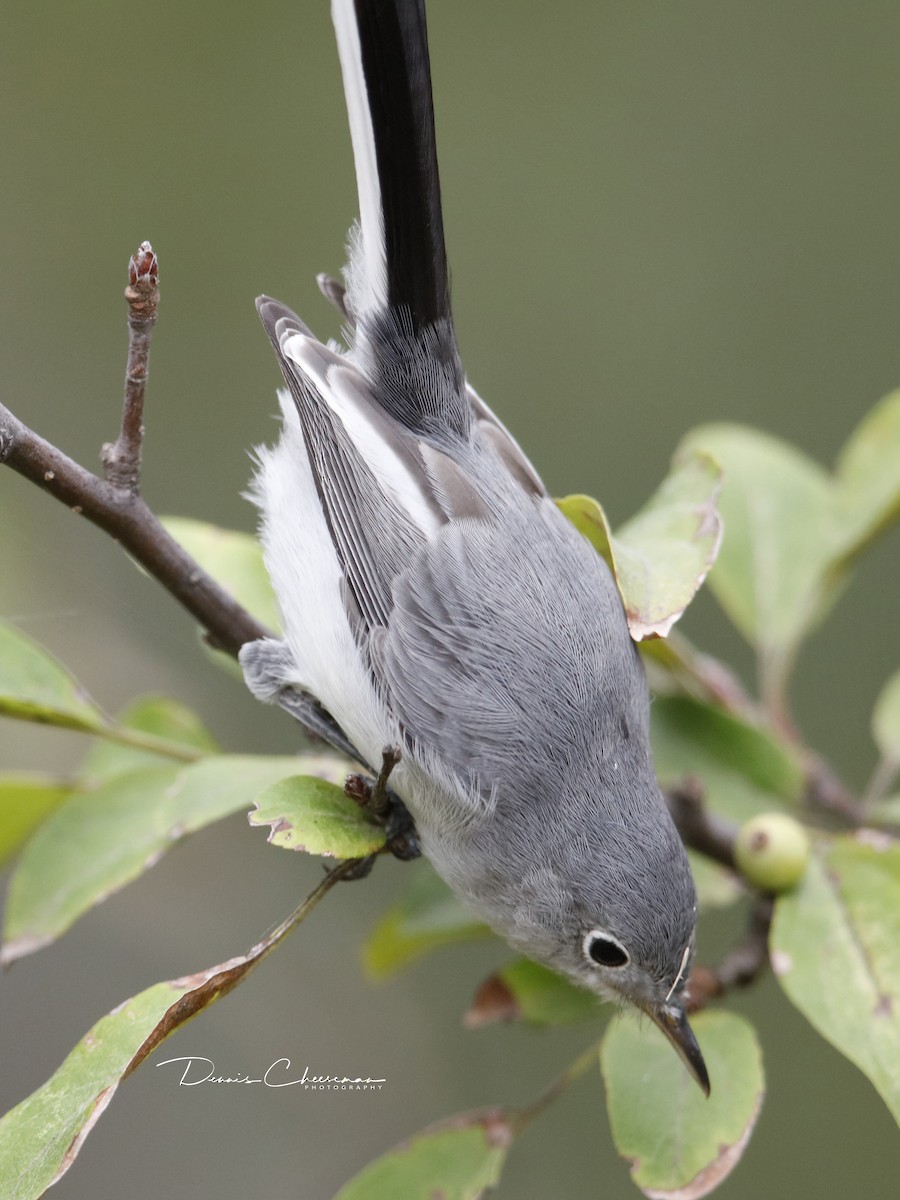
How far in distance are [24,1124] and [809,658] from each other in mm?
3047

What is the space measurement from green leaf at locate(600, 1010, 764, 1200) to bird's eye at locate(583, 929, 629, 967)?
0.07 metres

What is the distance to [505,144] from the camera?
15.2 ft

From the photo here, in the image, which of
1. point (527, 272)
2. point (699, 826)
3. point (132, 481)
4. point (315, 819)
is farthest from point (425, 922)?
point (527, 272)

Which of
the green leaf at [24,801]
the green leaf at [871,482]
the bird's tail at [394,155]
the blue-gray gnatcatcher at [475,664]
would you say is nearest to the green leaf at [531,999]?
the blue-gray gnatcatcher at [475,664]

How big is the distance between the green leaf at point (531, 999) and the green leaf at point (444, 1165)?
4.9 inches

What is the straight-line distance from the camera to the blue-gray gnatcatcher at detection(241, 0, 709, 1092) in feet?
4.35

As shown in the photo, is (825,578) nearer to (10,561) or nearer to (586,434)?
(10,561)

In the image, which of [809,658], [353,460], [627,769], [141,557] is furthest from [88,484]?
[809,658]

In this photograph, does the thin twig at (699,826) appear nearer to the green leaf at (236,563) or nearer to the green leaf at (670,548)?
the green leaf at (670,548)

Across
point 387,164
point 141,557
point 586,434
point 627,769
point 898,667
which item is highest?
point 387,164

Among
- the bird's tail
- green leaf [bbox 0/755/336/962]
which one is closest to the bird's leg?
green leaf [bbox 0/755/336/962]

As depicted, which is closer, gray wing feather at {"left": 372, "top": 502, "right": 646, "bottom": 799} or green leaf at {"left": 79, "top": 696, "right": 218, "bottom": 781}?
gray wing feather at {"left": 372, "top": 502, "right": 646, "bottom": 799}

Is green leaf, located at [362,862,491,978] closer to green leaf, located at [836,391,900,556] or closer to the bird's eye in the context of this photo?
the bird's eye

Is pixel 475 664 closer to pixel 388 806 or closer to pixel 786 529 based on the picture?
pixel 388 806
